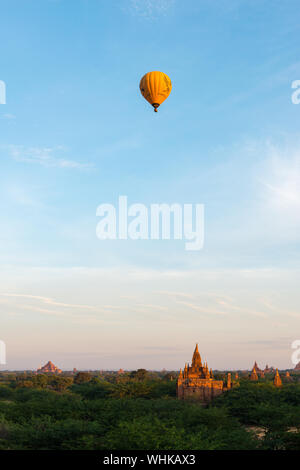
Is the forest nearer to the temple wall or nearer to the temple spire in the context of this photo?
the temple wall

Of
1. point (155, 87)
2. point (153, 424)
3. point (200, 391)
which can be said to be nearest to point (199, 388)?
point (200, 391)

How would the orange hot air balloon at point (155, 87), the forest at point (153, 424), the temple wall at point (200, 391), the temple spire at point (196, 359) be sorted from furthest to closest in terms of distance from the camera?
the temple spire at point (196, 359)
the temple wall at point (200, 391)
the orange hot air balloon at point (155, 87)
the forest at point (153, 424)

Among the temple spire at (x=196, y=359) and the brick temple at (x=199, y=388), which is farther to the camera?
the temple spire at (x=196, y=359)

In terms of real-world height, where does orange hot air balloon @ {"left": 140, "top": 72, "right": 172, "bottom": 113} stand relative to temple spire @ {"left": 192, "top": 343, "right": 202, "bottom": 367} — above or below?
above

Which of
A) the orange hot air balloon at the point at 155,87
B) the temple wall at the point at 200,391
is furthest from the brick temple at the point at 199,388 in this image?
the orange hot air balloon at the point at 155,87

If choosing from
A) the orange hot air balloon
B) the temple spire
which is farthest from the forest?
the orange hot air balloon

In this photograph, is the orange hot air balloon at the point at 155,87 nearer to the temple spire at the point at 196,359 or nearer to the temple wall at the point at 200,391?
the temple wall at the point at 200,391
